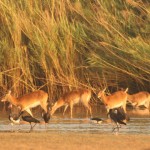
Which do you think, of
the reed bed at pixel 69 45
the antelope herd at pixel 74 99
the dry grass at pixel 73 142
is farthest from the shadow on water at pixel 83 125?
the dry grass at pixel 73 142

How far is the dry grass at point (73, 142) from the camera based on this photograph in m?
10.9

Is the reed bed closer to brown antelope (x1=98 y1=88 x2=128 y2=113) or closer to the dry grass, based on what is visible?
brown antelope (x1=98 y1=88 x2=128 y2=113)

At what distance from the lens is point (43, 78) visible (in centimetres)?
1916

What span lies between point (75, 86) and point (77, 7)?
2.18 m

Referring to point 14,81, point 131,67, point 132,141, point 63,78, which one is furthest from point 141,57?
point 132,141

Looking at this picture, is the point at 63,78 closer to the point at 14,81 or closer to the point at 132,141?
the point at 14,81

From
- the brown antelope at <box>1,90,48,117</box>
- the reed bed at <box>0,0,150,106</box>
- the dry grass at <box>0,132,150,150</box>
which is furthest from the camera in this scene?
the reed bed at <box>0,0,150,106</box>

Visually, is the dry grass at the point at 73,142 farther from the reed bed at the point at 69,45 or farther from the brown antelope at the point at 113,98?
the reed bed at the point at 69,45

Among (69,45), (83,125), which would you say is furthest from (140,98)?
(83,125)

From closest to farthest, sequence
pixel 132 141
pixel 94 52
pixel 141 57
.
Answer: pixel 132 141 → pixel 141 57 → pixel 94 52

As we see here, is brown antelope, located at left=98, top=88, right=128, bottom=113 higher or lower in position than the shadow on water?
higher

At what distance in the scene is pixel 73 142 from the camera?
11.5 metres

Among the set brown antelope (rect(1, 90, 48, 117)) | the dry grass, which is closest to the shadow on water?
brown antelope (rect(1, 90, 48, 117))

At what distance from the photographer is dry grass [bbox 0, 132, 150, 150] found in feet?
35.9
